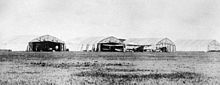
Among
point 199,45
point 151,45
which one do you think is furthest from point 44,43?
point 199,45

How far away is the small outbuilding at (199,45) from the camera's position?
154 m

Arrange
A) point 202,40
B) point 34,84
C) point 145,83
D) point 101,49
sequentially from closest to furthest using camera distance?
point 34,84
point 145,83
point 101,49
point 202,40

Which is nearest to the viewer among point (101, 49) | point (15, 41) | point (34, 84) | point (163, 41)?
point (34, 84)

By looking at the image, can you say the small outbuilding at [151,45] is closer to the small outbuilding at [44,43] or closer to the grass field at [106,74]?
the small outbuilding at [44,43]

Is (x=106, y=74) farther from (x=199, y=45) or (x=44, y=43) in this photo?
(x=199, y=45)

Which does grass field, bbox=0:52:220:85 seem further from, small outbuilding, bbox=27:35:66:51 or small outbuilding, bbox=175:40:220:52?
small outbuilding, bbox=175:40:220:52

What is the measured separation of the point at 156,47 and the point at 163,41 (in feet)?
11.3

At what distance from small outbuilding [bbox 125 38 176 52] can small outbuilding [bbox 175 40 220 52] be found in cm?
2976

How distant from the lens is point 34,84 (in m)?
15.3

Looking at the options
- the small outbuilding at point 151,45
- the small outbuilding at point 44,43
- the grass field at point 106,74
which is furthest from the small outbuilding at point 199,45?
the grass field at point 106,74

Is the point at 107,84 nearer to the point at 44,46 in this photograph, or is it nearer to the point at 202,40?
the point at 44,46

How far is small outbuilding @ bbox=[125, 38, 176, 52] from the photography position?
12705 centimetres

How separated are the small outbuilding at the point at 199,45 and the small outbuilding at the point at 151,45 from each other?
97.7 ft

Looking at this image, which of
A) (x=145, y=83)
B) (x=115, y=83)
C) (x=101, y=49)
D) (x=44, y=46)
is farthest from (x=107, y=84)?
(x=101, y=49)
